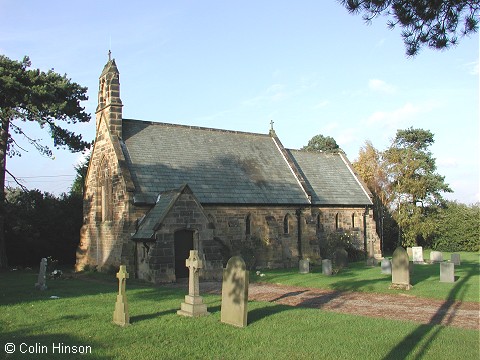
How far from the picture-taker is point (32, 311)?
12.9 metres

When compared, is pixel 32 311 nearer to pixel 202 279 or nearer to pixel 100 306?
pixel 100 306

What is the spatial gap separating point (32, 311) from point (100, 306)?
6.04ft

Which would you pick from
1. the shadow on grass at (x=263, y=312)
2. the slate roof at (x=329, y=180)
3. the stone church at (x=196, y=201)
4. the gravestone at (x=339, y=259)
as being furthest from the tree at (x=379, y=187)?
the shadow on grass at (x=263, y=312)

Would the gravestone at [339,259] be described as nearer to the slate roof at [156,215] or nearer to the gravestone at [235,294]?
the slate roof at [156,215]

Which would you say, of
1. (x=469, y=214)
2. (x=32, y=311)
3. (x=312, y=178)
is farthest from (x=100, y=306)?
(x=469, y=214)

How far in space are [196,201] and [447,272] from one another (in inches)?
450

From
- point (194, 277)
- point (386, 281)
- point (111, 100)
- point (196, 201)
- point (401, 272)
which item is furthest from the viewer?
point (111, 100)

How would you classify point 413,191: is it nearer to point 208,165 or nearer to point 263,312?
point 208,165

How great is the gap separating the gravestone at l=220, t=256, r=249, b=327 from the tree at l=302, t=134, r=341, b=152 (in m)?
68.2

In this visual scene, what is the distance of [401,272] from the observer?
1762 centimetres

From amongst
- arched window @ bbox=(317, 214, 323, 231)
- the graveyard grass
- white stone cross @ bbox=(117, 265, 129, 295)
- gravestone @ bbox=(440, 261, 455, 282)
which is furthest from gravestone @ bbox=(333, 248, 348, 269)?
white stone cross @ bbox=(117, 265, 129, 295)

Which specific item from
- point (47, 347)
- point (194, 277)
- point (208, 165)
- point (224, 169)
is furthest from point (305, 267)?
point (47, 347)

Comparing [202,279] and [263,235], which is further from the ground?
[263,235]

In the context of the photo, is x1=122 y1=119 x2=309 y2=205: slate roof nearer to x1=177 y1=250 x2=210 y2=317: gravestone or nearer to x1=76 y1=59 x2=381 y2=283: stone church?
x1=76 y1=59 x2=381 y2=283: stone church
